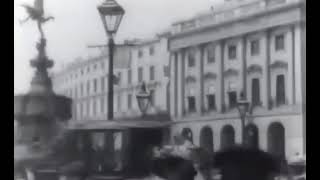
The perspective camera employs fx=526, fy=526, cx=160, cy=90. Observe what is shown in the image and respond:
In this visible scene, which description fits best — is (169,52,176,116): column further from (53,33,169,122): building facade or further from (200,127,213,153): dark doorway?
(200,127,213,153): dark doorway

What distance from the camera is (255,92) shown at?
1384 mm

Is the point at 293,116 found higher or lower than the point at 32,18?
lower

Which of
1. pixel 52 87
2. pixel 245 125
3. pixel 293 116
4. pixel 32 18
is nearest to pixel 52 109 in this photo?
pixel 52 87

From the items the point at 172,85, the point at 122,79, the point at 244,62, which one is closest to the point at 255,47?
the point at 244,62

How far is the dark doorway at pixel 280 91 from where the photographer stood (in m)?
1.32

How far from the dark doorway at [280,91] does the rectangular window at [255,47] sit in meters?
0.08

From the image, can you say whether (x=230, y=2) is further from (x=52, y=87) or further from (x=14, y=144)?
(x=14, y=144)

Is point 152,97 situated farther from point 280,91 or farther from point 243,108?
point 280,91

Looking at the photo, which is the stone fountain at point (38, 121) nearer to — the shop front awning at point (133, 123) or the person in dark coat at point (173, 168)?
the shop front awning at point (133, 123)

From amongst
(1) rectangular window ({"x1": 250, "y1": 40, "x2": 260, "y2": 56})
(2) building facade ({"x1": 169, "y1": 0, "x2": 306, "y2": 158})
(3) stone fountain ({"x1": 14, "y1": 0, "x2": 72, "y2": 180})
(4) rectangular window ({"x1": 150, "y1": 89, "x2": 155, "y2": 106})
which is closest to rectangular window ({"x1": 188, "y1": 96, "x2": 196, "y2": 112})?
(2) building facade ({"x1": 169, "y1": 0, "x2": 306, "y2": 158})

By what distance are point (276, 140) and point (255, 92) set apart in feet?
0.45

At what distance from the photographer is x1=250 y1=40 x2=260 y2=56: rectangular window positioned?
4.42 ft

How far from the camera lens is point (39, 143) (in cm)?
163
